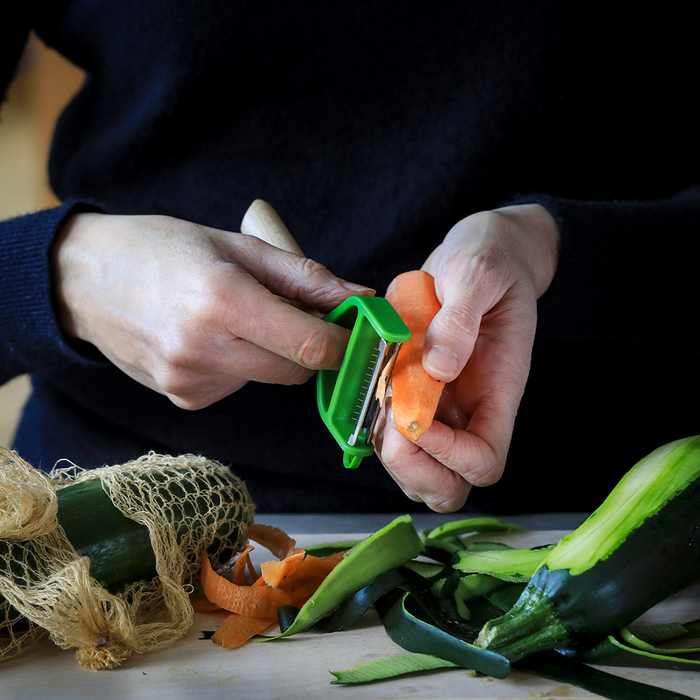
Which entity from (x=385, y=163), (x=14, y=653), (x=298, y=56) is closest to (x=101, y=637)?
(x=14, y=653)

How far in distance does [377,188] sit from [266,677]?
3.87ft

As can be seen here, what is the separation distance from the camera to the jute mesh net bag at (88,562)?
940mm

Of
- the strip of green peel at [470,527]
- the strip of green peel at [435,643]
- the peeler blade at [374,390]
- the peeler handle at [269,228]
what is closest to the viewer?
the strip of green peel at [435,643]

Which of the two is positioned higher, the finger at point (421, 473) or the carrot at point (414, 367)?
the carrot at point (414, 367)

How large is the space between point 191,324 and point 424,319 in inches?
15.1

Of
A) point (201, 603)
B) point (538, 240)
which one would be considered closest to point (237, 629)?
point (201, 603)

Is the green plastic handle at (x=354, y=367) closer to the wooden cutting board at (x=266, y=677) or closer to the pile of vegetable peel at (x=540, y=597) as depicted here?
the pile of vegetable peel at (x=540, y=597)

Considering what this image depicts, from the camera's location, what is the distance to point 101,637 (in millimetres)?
949

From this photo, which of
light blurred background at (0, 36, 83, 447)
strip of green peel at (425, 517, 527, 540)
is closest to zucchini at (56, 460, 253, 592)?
strip of green peel at (425, 517, 527, 540)

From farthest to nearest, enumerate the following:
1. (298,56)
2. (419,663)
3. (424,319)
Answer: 1. (298,56)
2. (424,319)
3. (419,663)

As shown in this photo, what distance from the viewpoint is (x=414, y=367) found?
1.09 meters

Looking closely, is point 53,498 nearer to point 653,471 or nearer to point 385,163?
point 653,471

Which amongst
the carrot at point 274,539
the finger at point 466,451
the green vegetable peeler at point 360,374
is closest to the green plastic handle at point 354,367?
the green vegetable peeler at point 360,374

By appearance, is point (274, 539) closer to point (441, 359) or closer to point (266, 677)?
point (266, 677)
